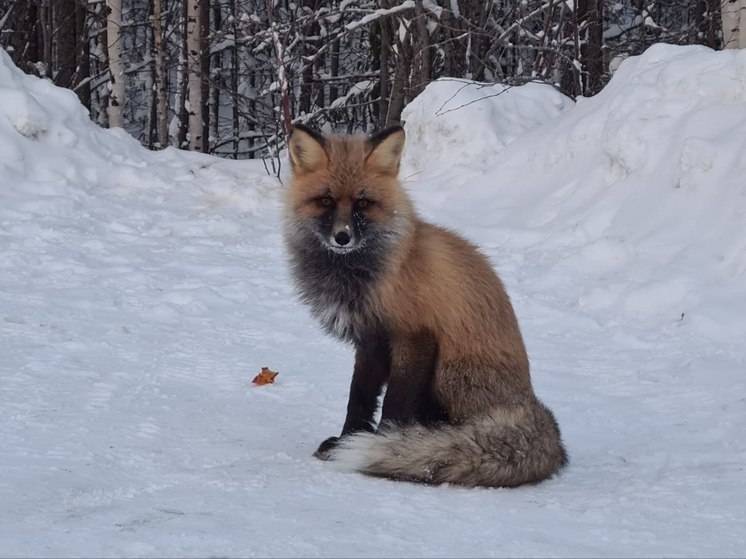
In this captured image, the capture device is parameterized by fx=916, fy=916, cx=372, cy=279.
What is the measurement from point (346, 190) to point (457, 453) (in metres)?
1.34

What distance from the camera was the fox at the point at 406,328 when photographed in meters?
3.96

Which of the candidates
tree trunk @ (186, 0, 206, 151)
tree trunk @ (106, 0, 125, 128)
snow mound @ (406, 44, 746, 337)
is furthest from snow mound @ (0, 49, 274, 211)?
tree trunk @ (186, 0, 206, 151)

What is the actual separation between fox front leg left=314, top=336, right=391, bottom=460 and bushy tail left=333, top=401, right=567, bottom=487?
0.36 metres

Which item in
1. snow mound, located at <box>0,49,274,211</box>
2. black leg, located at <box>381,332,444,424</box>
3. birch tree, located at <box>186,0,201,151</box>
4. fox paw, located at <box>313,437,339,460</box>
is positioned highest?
birch tree, located at <box>186,0,201,151</box>

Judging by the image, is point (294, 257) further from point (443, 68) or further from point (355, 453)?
point (443, 68)

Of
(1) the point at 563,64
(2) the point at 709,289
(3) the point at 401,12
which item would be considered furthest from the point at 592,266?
(1) the point at 563,64

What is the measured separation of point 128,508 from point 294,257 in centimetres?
169

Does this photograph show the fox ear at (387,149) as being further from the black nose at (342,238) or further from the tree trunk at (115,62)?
the tree trunk at (115,62)

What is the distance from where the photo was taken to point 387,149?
457cm

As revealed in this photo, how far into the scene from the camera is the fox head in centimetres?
434

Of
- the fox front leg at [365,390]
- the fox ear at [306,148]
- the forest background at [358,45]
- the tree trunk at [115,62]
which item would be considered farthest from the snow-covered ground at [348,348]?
the tree trunk at [115,62]

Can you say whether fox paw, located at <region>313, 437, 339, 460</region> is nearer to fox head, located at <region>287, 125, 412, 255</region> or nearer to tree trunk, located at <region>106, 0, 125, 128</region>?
fox head, located at <region>287, 125, 412, 255</region>

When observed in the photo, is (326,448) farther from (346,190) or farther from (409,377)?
(346,190)

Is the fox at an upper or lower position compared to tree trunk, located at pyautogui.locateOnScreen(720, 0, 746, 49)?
lower
